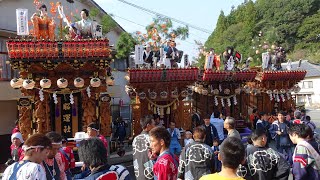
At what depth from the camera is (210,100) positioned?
60.5ft

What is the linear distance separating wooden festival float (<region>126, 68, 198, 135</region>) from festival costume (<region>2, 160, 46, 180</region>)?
35.4 ft

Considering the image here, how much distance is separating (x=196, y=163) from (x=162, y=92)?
395 inches

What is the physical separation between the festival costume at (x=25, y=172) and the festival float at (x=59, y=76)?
27.4 feet

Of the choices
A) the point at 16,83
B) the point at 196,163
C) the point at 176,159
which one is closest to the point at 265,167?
the point at 196,163

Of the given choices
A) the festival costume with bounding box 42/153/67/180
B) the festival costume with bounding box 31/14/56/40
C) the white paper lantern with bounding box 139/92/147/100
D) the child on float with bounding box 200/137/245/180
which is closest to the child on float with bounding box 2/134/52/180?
the festival costume with bounding box 42/153/67/180

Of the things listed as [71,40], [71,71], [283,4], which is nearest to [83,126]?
[71,71]

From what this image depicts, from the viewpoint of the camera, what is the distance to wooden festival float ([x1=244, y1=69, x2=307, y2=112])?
20.5 metres

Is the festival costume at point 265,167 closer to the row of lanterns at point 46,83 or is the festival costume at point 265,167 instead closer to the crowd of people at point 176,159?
the crowd of people at point 176,159

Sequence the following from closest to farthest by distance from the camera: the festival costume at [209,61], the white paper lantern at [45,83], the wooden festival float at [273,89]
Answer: the white paper lantern at [45,83]
the festival costume at [209,61]
the wooden festival float at [273,89]

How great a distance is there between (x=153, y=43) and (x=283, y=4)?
160ft

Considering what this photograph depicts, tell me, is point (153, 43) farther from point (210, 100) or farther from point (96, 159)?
point (96, 159)

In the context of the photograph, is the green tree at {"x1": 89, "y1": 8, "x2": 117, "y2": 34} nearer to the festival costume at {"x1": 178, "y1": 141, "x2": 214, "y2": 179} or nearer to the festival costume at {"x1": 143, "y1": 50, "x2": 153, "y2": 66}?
the festival costume at {"x1": 143, "y1": 50, "x2": 153, "y2": 66}

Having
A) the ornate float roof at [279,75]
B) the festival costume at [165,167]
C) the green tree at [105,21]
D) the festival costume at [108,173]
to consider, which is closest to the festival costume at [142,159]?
the festival costume at [165,167]

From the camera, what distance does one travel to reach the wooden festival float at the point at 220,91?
17734mm
